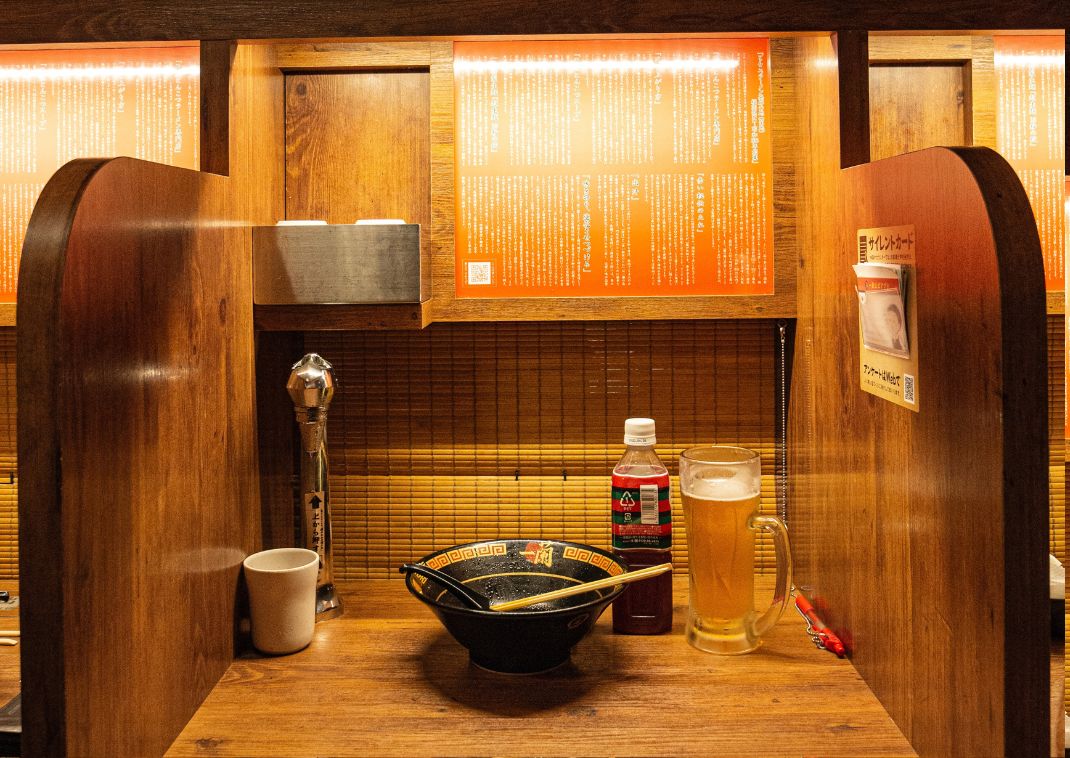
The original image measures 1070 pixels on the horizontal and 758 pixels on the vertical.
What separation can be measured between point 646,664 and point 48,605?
3.15ft

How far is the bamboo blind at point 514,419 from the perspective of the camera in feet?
6.72

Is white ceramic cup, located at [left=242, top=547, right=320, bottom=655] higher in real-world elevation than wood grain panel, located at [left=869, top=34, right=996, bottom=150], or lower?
lower

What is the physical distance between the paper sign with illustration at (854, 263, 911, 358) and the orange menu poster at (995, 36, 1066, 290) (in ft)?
2.11

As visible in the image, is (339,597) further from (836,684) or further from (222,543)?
(836,684)

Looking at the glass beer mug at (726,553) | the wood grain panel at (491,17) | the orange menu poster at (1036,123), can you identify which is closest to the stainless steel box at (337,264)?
the wood grain panel at (491,17)

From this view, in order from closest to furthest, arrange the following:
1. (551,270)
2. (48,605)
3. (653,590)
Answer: (48,605)
(653,590)
(551,270)

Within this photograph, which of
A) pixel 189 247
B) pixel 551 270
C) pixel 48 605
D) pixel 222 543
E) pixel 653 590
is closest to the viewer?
pixel 48 605

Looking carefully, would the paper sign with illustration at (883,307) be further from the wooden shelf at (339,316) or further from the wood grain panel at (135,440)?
the wood grain panel at (135,440)

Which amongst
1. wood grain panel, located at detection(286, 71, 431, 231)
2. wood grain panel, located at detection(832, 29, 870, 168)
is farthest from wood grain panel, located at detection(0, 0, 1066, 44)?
wood grain panel, located at detection(286, 71, 431, 231)

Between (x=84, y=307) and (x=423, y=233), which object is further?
(x=423, y=233)

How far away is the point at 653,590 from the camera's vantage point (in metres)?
1.73

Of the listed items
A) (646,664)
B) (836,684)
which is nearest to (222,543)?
(646,664)

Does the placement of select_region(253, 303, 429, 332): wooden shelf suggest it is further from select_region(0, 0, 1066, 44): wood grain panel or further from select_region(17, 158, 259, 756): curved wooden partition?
select_region(0, 0, 1066, 44): wood grain panel

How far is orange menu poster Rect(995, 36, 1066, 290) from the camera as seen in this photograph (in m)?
1.88
